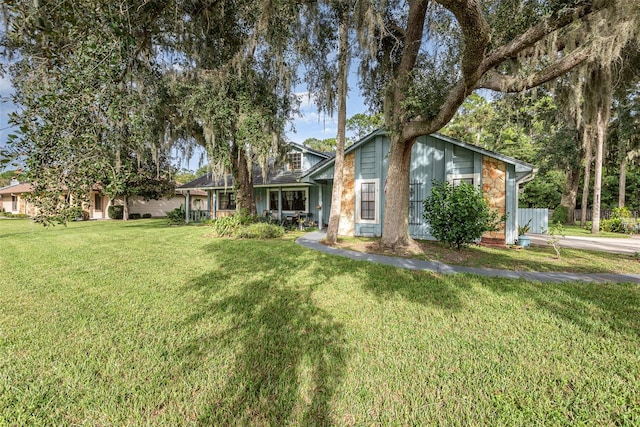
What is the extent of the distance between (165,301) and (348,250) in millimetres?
4822

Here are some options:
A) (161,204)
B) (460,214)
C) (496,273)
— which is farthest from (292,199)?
(161,204)

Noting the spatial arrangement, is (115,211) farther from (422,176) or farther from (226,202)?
(422,176)

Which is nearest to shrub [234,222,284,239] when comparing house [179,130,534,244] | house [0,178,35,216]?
house [179,130,534,244]

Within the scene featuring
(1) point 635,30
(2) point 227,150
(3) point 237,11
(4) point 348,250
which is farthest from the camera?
(2) point 227,150

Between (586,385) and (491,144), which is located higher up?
(491,144)

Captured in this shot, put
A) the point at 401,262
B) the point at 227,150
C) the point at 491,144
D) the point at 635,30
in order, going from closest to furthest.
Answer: the point at 635,30
the point at 401,262
the point at 227,150
the point at 491,144

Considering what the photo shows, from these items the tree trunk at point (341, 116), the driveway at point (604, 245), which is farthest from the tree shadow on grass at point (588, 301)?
the driveway at point (604, 245)

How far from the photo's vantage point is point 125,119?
78.4 inches

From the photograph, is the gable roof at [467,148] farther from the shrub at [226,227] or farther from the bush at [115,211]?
the bush at [115,211]

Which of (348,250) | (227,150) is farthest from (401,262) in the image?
(227,150)

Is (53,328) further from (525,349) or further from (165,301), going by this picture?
(525,349)

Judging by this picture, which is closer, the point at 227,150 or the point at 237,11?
the point at 237,11

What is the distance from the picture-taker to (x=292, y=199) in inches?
602

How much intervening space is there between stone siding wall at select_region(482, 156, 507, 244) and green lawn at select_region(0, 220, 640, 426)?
14.1ft
